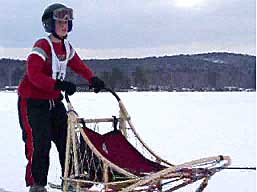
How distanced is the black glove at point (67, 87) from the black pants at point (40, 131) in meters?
0.34

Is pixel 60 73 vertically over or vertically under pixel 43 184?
over

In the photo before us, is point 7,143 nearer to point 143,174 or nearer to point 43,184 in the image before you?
point 43,184

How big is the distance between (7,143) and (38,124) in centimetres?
473

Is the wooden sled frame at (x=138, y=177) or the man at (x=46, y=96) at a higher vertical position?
the man at (x=46, y=96)

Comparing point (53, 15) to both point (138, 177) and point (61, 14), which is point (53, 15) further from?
point (138, 177)

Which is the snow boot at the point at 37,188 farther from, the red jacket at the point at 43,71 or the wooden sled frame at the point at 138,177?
the red jacket at the point at 43,71

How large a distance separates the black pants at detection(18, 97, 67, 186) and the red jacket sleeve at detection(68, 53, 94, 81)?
0.26 m

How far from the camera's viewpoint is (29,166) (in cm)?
453

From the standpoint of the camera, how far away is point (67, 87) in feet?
13.4

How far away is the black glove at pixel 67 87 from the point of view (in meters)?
4.07

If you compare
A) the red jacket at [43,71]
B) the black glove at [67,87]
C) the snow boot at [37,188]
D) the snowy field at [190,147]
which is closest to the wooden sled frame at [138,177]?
the black glove at [67,87]

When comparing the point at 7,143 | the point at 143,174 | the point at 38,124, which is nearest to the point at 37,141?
the point at 38,124

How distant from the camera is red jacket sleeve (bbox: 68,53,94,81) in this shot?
4547mm

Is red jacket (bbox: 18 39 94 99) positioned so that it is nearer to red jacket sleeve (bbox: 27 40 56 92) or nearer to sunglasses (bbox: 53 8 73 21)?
red jacket sleeve (bbox: 27 40 56 92)
